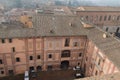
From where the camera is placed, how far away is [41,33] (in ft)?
128

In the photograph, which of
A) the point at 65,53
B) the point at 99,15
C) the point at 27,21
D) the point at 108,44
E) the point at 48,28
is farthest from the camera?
the point at 99,15

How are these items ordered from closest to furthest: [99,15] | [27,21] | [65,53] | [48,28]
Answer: [48,28], [27,21], [65,53], [99,15]

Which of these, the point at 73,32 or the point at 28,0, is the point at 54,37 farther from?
the point at 28,0

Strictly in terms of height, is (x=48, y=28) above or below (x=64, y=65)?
above

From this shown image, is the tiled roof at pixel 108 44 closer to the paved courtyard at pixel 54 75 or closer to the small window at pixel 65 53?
the small window at pixel 65 53

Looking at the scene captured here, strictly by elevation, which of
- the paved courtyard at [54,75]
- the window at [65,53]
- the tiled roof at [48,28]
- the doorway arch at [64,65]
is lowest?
the paved courtyard at [54,75]

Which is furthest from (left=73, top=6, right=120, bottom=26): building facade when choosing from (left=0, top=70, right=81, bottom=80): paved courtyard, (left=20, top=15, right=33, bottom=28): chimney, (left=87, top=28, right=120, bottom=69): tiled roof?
(left=0, top=70, right=81, bottom=80): paved courtyard

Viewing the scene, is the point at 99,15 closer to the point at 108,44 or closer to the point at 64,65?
the point at 64,65

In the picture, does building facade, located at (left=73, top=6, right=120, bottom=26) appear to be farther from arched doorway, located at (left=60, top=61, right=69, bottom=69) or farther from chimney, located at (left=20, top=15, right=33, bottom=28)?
chimney, located at (left=20, top=15, right=33, bottom=28)

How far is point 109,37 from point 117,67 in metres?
10.8

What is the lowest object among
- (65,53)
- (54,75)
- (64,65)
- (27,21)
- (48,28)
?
(54,75)

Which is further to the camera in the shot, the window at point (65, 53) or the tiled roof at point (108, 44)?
the window at point (65, 53)

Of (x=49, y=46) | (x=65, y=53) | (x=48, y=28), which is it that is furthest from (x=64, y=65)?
(x=48, y=28)

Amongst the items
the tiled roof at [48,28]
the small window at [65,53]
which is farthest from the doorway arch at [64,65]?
the tiled roof at [48,28]
